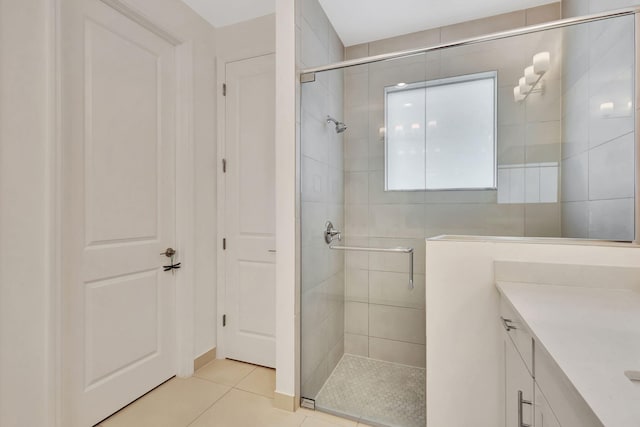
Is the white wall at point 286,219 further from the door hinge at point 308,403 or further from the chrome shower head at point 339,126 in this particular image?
the chrome shower head at point 339,126

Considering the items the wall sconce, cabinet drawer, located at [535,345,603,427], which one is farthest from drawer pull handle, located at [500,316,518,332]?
A: the wall sconce

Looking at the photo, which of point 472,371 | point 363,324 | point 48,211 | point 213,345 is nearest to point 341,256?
point 363,324

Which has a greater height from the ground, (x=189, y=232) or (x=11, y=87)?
(x=11, y=87)

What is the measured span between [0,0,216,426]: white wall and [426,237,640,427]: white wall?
5.86 ft

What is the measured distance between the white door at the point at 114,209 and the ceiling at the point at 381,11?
499 millimetres

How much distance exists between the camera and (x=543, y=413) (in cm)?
77

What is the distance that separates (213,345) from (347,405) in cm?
115

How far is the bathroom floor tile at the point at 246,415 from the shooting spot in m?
1.58

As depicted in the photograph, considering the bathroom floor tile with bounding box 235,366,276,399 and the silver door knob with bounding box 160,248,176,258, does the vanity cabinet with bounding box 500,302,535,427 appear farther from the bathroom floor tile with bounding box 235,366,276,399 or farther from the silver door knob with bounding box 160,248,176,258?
the silver door knob with bounding box 160,248,176,258

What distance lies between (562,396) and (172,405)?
1.94 metres

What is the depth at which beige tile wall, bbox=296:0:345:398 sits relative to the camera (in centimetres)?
179

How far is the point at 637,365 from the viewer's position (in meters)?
0.59

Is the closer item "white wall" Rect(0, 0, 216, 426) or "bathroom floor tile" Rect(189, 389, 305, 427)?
"white wall" Rect(0, 0, 216, 426)

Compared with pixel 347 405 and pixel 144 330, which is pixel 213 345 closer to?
pixel 144 330
